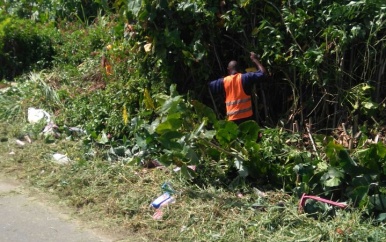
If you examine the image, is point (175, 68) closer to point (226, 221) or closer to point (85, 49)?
point (226, 221)

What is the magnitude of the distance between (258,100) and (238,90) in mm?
423

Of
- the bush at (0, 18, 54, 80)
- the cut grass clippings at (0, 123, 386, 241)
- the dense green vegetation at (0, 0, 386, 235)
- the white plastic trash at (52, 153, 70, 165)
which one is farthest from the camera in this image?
the bush at (0, 18, 54, 80)

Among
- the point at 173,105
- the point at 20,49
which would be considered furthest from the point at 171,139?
the point at 20,49

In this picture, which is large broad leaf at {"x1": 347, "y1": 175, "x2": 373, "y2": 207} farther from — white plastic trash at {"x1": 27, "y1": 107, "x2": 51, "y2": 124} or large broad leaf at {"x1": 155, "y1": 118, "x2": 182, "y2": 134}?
white plastic trash at {"x1": 27, "y1": 107, "x2": 51, "y2": 124}

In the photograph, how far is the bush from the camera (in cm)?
1070

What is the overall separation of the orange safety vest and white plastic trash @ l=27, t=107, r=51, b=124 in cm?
285

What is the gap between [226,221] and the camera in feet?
18.2

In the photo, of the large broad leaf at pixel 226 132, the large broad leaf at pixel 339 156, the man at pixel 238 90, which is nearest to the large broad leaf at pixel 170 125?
the large broad leaf at pixel 226 132

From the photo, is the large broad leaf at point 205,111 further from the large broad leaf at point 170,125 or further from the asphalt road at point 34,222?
the asphalt road at point 34,222

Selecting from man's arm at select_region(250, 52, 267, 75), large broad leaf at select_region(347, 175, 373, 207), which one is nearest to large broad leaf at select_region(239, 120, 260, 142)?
man's arm at select_region(250, 52, 267, 75)

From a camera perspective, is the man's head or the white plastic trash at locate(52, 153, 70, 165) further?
the white plastic trash at locate(52, 153, 70, 165)

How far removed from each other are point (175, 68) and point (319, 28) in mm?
1758

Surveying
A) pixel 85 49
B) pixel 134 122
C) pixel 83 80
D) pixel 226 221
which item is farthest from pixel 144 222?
pixel 85 49

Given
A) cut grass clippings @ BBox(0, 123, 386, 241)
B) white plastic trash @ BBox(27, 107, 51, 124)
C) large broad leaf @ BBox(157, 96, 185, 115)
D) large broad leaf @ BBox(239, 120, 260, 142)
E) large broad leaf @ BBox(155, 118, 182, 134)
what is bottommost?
cut grass clippings @ BBox(0, 123, 386, 241)
